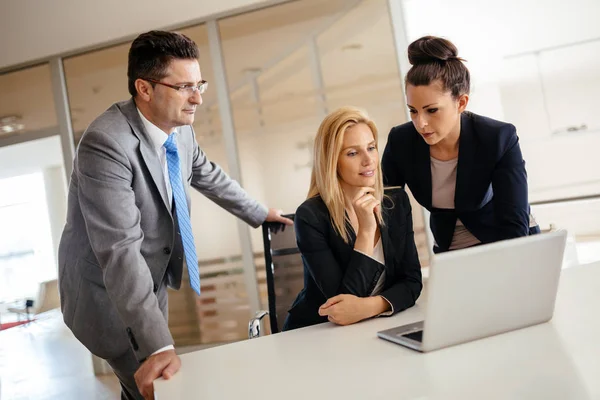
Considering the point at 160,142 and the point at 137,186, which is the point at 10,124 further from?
the point at 137,186

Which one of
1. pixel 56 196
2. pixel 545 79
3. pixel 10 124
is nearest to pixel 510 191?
pixel 56 196

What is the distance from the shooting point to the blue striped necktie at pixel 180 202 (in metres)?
2.24

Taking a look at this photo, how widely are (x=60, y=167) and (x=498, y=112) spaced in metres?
5.17

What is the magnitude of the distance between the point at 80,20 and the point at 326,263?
160 inches

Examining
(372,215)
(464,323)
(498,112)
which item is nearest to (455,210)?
(372,215)

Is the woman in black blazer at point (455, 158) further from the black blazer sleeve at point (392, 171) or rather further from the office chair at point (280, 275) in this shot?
the office chair at point (280, 275)

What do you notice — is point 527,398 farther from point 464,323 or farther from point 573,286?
point 573,286

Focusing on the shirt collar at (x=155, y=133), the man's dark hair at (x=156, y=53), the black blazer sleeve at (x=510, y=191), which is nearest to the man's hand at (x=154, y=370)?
the shirt collar at (x=155, y=133)

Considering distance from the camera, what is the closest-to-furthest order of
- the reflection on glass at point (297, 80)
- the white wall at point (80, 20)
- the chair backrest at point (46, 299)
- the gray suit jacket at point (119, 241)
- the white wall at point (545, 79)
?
1. the gray suit jacket at point (119, 241)
2. the reflection on glass at point (297, 80)
3. the white wall at point (80, 20)
4. the chair backrest at point (46, 299)
5. the white wall at point (545, 79)

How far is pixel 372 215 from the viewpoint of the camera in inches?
78.8

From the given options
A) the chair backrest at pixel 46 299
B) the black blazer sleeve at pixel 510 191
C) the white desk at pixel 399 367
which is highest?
the black blazer sleeve at pixel 510 191

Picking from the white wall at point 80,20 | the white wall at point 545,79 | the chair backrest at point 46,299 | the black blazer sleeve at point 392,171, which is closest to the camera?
the black blazer sleeve at point 392,171

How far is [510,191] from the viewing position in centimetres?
211

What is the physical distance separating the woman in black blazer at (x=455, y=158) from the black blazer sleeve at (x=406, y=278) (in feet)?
0.63
